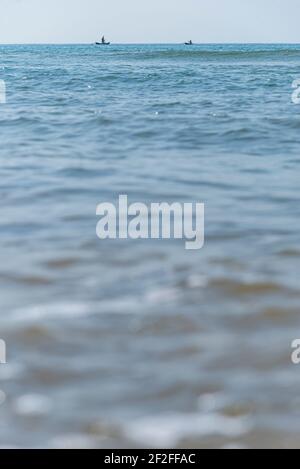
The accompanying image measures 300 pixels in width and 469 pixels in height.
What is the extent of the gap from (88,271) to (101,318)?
1.96 ft

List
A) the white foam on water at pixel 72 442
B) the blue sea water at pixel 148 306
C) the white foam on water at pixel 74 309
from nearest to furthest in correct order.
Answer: the white foam on water at pixel 72 442 → the blue sea water at pixel 148 306 → the white foam on water at pixel 74 309

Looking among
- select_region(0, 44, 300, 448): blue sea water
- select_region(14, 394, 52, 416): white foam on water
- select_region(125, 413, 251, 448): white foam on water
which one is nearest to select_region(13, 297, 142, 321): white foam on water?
select_region(0, 44, 300, 448): blue sea water

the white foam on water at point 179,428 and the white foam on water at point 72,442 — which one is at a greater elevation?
the white foam on water at point 179,428

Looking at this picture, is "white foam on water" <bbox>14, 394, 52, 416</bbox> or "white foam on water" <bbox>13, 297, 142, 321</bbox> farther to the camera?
"white foam on water" <bbox>13, 297, 142, 321</bbox>

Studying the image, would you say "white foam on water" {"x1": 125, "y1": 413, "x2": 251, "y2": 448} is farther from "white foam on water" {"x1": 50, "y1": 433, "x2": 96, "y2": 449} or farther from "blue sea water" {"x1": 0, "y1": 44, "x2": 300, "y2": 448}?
"white foam on water" {"x1": 50, "y1": 433, "x2": 96, "y2": 449}

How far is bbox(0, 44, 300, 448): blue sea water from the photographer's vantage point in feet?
7.91

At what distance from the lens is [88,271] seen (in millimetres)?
3674

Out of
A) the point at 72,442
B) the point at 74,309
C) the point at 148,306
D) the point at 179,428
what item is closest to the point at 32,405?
the point at 72,442

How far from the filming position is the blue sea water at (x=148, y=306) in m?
2.41

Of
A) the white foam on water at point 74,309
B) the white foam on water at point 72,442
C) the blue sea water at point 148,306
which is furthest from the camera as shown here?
the white foam on water at point 74,309

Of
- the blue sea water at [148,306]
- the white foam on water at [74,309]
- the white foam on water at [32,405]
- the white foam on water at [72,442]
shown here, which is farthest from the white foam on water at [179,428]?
the white foam on water at [74,309]

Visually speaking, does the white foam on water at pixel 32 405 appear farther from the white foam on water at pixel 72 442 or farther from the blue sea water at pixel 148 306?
the white foam on water at pixel 72 442

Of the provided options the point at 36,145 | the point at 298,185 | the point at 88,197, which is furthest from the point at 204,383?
the point at 36,145
